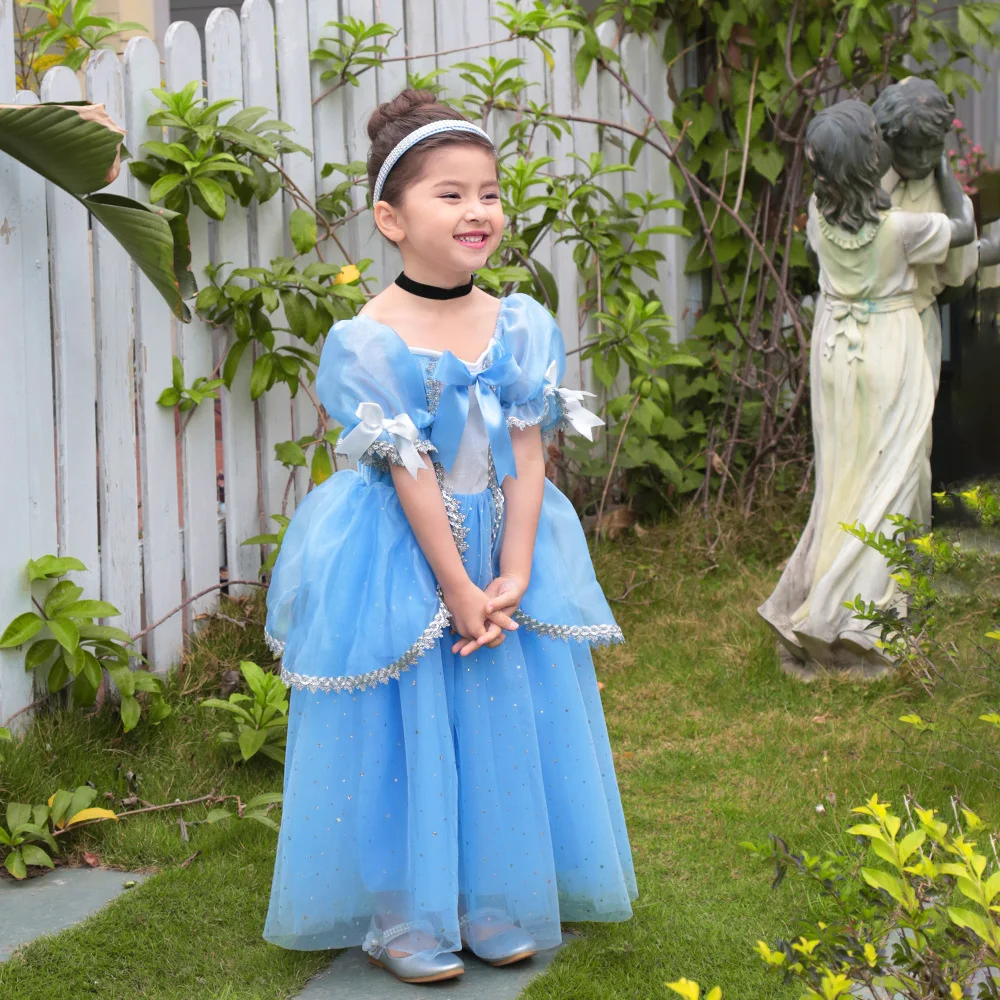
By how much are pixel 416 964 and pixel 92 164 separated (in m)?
2.04

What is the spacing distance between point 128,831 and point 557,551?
1303 millimetres

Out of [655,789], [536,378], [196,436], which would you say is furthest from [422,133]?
[655,789]

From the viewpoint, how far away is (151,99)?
155 inches

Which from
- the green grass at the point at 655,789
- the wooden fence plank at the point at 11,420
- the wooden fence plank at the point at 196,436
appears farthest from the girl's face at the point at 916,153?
the wooden fence plank at the point at 11,420

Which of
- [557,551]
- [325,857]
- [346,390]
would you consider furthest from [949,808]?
[346,390]

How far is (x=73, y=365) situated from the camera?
3.67 meters

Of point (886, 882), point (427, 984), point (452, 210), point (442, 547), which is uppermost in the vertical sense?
point (452, 210)

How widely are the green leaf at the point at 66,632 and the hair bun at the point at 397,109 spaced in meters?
1.48

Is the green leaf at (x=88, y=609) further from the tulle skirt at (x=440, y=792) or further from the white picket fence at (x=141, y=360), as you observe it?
the tulle skirt at (x=440, y=792)

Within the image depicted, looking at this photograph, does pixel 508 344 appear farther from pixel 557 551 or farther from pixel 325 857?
pixel 325 857

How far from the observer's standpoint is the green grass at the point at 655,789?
8.82ft

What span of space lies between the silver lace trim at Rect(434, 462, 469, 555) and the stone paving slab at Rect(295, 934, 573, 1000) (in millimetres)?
811

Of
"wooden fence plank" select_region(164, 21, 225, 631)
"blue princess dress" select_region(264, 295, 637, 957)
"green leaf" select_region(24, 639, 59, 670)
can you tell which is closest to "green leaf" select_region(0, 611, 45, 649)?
"green leaf" select_region(24, 639, 59, 670)

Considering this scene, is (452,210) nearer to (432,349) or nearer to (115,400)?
(432,349)
